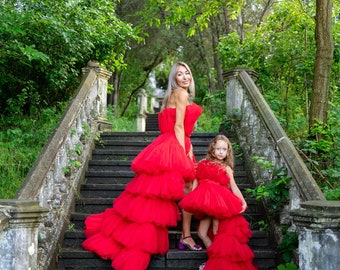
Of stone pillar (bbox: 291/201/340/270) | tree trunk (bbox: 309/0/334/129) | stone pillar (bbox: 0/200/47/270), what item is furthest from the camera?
tree trunk (bbox: 309/0/334/129)

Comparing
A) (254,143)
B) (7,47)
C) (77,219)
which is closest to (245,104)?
(254,143)

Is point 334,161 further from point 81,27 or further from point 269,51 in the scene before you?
point 81,27

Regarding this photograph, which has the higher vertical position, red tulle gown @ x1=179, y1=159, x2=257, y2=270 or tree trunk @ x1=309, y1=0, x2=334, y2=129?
tree trunk @ x1=309, y1=0, x2=334, y2=129

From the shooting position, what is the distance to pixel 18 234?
401 cm

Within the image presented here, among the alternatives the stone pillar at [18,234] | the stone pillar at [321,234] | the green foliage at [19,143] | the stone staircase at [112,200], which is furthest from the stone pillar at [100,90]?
the stone pillar at [321,234]

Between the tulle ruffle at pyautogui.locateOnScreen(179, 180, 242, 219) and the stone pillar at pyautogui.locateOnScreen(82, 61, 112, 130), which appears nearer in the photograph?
the tulle ruffle at pyautogui.locateOnScreen(179, 180, 242, 219)

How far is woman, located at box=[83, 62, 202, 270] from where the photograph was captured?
484cm

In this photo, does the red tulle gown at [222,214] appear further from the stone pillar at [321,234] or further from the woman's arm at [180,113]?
the stone pillar at [321,234]

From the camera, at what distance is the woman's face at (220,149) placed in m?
5.24

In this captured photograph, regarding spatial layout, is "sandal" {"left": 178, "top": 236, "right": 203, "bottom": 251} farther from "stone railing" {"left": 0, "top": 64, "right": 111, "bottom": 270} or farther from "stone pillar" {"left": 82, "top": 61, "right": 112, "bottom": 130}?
"stone pillar" {"left": 82, "top": 61, "right": 112, "bottom": 130}

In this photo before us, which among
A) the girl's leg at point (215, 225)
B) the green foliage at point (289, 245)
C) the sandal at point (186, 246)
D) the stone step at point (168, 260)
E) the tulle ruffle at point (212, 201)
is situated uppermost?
the tulle ruffle at point (212, 201)

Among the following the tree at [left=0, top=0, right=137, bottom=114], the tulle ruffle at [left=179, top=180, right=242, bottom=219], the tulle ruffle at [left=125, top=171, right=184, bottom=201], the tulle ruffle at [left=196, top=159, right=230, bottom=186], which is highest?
the tree at [left=0, top=0, right=137, bottom=114]

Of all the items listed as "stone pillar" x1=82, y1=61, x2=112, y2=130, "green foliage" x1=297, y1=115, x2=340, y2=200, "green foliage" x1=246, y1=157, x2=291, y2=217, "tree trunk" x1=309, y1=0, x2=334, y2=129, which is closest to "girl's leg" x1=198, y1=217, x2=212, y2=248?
"green foliage" x1=246, y1=157, x2=291, y2=217

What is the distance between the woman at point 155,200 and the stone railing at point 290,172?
1.06 metres
